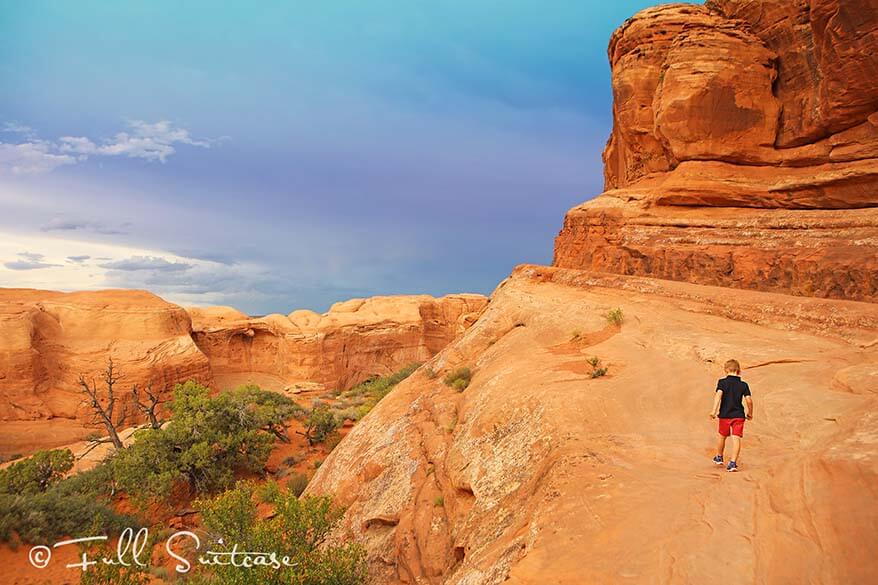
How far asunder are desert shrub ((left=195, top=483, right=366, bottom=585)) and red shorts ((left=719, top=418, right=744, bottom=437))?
4.94m

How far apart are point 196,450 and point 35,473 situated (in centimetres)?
440

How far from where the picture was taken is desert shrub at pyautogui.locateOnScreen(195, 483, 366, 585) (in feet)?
21.3

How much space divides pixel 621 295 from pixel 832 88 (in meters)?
9.06

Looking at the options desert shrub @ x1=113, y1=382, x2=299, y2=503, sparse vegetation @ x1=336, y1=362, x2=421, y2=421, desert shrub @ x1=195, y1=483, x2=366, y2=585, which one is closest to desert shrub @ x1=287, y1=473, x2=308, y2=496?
desert shrub @ x1=113, y1=382, x2=299, y2=503

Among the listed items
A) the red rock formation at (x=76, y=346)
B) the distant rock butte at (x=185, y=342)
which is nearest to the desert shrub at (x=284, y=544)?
the distant rock butte at (x=185, y=342)

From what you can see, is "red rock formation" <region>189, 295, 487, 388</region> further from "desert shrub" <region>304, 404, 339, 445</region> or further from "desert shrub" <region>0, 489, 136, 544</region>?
"desert shrub" <region>0, 489, 136, 544</region>

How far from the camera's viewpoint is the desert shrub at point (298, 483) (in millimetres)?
16188

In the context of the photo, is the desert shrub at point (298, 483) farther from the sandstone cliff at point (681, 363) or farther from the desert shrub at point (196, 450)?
the sandstone cliff at point (681, 363)

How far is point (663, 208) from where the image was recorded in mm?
17500

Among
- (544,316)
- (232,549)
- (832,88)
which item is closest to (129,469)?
(232,549)

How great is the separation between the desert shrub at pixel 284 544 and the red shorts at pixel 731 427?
16.2ft

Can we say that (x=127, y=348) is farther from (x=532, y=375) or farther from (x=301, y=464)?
(x=532, y=375)

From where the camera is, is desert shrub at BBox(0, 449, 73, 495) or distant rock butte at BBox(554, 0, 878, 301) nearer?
distant rock butte at BBox(554, 0, 878, 301)

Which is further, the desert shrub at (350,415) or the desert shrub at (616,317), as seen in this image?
the desert shrub at (350,415)
